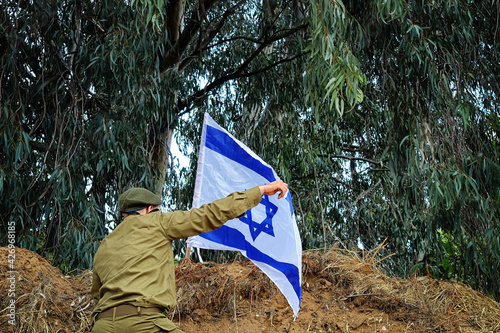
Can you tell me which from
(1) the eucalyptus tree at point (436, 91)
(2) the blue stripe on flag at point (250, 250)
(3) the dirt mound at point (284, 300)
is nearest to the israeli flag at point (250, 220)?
(2) the blue stripe on flag at point (250, 250)

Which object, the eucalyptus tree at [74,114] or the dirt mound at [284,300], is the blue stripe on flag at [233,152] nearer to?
the dirt mound at [284,300]

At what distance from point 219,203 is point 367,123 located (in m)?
7.20

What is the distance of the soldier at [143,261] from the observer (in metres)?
3.08

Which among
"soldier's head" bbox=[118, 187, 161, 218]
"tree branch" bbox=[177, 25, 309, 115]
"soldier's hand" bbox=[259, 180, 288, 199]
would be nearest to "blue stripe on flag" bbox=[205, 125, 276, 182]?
"soldier's hand" bbox=[259, 180, 288, 199]

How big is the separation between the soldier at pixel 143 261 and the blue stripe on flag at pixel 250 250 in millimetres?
1061

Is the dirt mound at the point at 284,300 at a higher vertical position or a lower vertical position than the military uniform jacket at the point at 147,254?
lower

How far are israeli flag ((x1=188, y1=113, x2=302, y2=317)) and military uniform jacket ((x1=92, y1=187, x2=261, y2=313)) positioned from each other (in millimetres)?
1099

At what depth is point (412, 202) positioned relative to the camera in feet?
24.6

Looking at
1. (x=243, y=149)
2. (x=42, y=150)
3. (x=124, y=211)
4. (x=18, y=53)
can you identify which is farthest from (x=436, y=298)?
(x=18, y=53)

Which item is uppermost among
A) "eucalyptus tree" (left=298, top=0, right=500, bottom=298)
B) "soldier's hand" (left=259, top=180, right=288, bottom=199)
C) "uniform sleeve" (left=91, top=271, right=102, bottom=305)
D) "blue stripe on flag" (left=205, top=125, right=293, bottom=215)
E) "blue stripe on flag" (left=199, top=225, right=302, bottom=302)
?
"eucalyptus tree" (left=298, top=0, right=500, bottom=298)

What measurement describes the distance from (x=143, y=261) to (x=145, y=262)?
13 mm

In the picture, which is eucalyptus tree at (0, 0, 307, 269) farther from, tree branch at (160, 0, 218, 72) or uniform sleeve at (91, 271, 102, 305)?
uniform sleeve at (91, 271, 102, 305)

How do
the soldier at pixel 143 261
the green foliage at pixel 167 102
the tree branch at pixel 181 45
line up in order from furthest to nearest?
the tree branch at pixel 181 45 < the green foliage at pixel 167 102 < the soldier at pixel 143 261

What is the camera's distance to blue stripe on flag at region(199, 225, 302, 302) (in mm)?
4363
